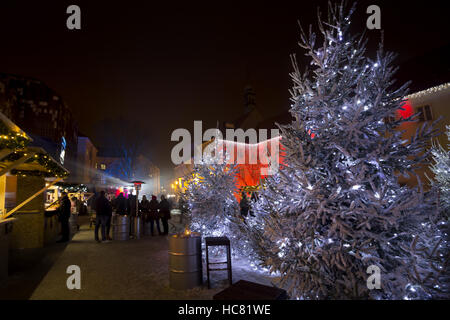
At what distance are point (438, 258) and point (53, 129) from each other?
82.9 ft

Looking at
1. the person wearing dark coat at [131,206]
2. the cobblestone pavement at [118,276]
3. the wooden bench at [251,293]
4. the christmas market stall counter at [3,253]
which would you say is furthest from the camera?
the person wearing dark coat at [131,206]

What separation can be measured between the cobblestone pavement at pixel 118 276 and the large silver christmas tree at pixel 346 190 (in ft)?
8.29

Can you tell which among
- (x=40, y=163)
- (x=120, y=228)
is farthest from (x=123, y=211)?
(x=40, y=163)

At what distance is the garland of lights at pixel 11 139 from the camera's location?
4.41 m

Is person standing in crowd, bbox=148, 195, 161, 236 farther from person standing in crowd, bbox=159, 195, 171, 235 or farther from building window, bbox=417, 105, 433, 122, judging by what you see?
building window, bbox=417, 105, 433, 122

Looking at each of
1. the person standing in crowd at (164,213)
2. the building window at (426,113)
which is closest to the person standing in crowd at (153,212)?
the person standing in crowd at (164,213)

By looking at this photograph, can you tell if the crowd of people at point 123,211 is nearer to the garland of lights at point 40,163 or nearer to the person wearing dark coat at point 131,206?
the person wearing dark coat at point 131,206

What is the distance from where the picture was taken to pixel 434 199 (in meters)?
3.36

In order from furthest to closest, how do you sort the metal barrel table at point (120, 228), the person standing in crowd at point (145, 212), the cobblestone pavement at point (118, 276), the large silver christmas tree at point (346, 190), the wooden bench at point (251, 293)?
the person standing in crowd at point (145, 212), the metal barrel table at point (120, 228), the cobblestone pavement at point (118, 276), the large silver christmas tree at point (346, 190), the wooden bench at point (251, 293)

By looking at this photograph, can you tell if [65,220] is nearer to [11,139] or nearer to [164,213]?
[164,213]
